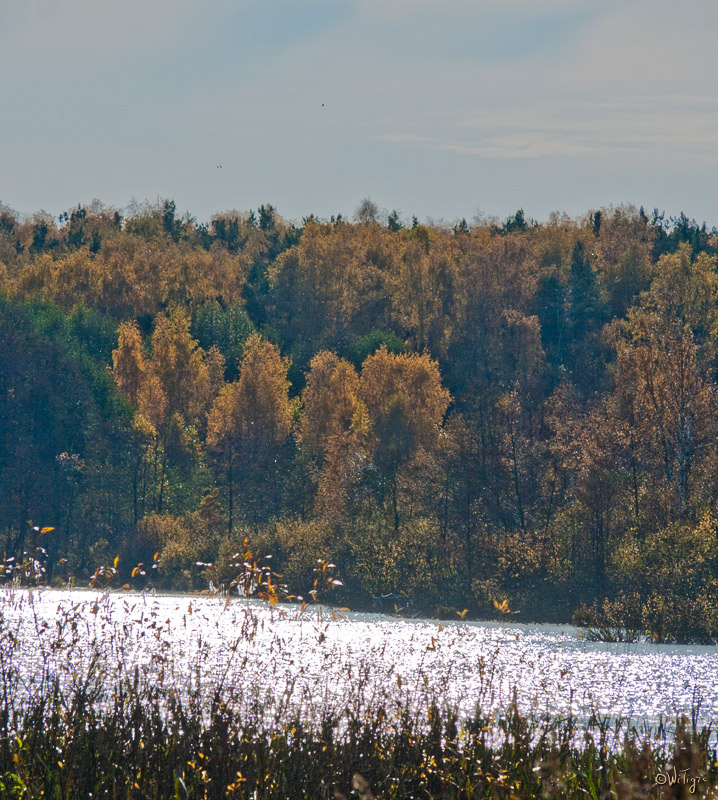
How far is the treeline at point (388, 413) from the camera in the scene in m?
57.3

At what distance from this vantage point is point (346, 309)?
10706cm

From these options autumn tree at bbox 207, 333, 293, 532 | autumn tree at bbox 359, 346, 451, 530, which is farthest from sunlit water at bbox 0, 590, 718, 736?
autumn tree at bbox 207, 333, 293, 532

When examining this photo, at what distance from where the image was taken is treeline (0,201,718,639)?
57.3 metres

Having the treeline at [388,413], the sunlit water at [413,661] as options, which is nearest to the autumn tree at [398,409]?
the treeline at [388,413]

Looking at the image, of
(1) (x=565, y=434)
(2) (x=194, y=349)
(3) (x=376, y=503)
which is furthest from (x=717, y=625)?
(2) (x=194, y=349)

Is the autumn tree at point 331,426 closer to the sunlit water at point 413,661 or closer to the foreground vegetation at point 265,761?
the sunlit water at point 413,661

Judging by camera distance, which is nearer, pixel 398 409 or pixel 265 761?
pixel 265 761

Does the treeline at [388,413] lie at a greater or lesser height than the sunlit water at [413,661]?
greater

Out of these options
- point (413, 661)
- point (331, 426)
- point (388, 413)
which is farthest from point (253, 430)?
point (413, 661)

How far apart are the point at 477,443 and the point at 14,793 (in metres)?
55.8

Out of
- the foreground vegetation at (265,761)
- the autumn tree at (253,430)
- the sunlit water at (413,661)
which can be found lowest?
the sunlit water at (413,661)

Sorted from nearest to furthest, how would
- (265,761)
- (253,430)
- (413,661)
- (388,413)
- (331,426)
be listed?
(265,761) → (413,661) → (388,413) → (331,426) → (253,430)

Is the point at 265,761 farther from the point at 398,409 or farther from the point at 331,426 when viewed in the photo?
the point at 331,426

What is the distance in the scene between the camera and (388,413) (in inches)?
2918
